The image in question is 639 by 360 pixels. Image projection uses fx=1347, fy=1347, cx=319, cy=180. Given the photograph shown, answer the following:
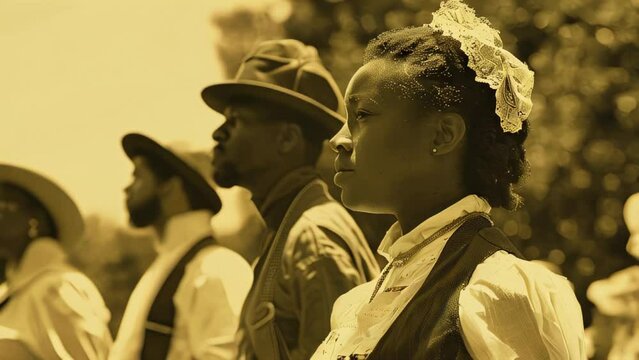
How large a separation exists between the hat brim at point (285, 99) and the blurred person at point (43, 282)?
0.49 m

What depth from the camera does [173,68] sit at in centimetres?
352

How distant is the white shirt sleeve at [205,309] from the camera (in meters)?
3.04

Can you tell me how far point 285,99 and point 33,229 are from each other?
69 centimetres

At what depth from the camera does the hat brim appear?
312 cm

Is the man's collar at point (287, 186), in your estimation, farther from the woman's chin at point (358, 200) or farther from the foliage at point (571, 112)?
the woman's chin at point (358, 200)

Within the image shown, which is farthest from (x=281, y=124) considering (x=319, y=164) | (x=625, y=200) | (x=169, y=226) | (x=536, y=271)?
(x=536, y=271)

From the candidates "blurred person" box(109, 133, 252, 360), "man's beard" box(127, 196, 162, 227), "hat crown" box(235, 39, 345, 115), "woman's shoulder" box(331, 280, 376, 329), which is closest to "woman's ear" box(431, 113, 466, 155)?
"woman's shoulder" box(331, 280, 376, 329)

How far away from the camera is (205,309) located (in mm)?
3098

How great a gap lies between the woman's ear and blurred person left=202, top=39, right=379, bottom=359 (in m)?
1.16

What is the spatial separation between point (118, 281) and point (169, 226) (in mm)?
186

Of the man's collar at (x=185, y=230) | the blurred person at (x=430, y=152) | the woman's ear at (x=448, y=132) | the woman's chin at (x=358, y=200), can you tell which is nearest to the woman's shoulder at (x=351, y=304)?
the blurred person at (x=430, y=152)

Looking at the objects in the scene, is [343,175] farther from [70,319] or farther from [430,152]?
[70,319]

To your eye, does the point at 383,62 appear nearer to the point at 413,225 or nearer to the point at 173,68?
the point at 413,225

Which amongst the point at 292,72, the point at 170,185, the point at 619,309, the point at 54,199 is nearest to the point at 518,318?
the point at 292,72
